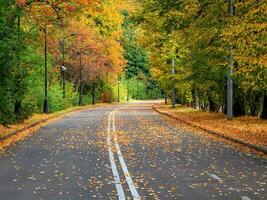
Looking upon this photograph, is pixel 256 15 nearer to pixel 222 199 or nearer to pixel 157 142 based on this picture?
pixel 157 142

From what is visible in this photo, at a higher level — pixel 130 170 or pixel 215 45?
pixel 215 45

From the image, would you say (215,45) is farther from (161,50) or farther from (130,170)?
(161,50)

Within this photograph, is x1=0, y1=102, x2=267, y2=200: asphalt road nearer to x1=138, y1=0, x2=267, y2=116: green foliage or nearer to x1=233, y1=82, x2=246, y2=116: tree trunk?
x1=138, y1=0, x2=267, y2=116: green foliage

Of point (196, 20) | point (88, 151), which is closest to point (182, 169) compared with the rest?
point (88, 151)

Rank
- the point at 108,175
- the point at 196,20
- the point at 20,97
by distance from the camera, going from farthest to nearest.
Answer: the point at 196,20, the point at 20,97, the point at 108,175

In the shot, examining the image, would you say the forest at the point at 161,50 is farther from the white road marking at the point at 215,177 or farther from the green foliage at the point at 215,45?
the white road marking at the point at 215,177

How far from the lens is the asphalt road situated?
1077 cm

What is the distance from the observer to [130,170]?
14.0 meters

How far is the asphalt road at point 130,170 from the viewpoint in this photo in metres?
10.8

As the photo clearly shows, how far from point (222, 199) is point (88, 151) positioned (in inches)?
360

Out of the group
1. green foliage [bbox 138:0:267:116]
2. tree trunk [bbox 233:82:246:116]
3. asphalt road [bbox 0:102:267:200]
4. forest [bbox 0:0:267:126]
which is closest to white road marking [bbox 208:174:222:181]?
asphalt road [bbox 0:102:267:200]

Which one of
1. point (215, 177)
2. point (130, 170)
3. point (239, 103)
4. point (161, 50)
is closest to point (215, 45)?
Result: point (239, 103)

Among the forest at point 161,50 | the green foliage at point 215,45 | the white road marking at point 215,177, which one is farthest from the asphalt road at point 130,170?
the green foliage at point 215,45

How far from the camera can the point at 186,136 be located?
24453 mm
